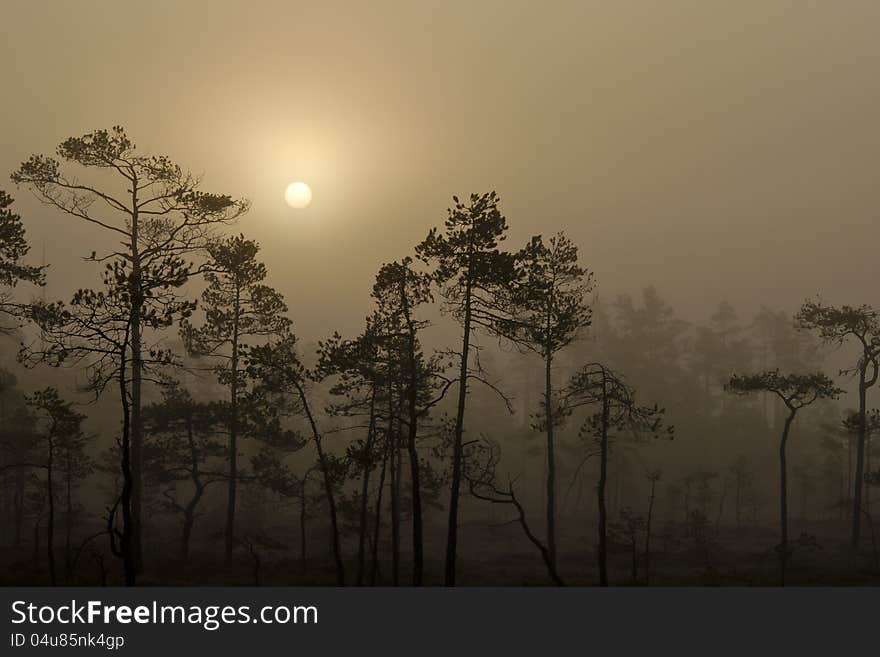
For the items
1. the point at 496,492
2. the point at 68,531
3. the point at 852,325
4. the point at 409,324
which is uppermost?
the point at 852,325

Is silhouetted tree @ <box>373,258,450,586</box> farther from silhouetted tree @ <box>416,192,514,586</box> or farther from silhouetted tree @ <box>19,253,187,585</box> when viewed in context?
silhouetted tree @ <box>19,253,187,585</box>

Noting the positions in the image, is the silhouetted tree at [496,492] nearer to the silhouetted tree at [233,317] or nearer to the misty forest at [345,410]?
the misty forest at [345,410]

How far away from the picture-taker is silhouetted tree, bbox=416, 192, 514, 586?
20.2 meters

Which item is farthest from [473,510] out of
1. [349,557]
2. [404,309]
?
[404,309]

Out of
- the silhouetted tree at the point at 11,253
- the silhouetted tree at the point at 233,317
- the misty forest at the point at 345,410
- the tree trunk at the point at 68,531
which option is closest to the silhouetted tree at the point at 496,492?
the misty forest at the point at 345,410

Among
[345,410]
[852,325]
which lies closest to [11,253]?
[345,410]

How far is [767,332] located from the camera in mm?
80188

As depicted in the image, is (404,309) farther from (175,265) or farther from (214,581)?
(214,581)

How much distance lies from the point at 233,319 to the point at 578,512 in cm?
4262

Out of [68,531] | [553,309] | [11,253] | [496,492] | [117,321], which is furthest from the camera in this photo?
[68,531]

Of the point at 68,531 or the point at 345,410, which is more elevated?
the point at 345,410

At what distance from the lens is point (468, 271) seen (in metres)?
20.8

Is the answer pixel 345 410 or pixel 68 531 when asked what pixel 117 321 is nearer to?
pixel 345 410

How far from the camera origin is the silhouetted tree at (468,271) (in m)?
20.2
